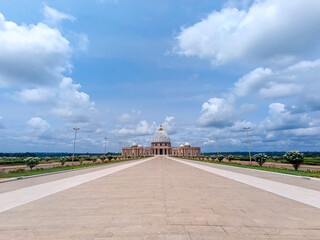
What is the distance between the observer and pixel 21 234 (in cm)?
449

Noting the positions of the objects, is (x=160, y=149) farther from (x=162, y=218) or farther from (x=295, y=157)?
(x=162, y=218)

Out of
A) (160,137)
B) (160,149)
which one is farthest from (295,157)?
(160,137)

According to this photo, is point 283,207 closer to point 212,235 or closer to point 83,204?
point 212,235

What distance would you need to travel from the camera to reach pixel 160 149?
134m

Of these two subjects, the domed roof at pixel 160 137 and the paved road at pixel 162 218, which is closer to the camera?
the paved road at pixel 162 218

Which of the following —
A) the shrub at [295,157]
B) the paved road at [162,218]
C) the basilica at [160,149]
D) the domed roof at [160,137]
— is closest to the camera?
the paved road at [162,218]

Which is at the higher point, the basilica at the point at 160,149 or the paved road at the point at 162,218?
the basilica at the point at 160,149

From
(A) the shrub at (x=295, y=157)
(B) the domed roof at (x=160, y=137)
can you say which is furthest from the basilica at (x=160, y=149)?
(A) the shrub at (x=295, y=157)

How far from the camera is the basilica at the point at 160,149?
418 feet

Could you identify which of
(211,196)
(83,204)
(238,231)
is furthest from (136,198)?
(238,231)

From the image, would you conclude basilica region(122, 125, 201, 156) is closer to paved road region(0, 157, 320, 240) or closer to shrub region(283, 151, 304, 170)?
shrub region(283, 151, 304, 170)

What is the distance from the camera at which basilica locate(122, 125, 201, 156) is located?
127 metres

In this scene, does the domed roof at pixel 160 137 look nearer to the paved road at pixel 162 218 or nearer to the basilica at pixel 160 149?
the basilica at pixel 160 149

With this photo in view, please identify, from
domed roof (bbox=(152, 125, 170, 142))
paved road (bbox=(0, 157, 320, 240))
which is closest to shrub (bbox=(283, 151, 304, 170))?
paved road (bbox=(0, 157, 320, 240))
